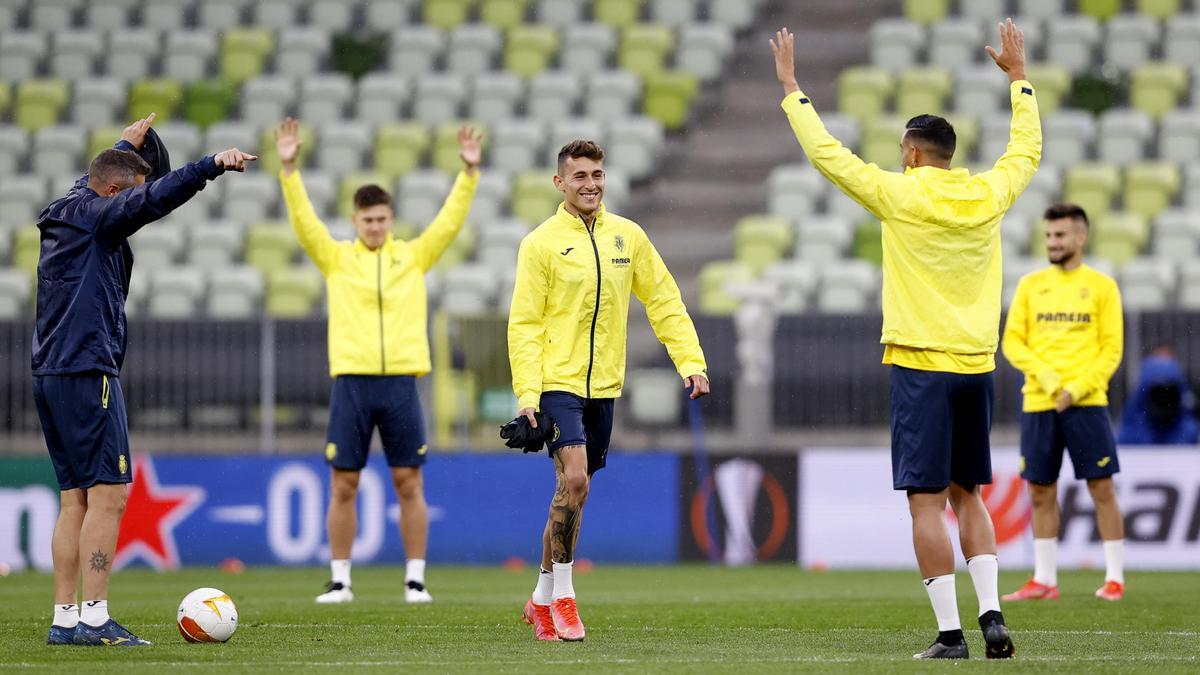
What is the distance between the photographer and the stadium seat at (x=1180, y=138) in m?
21.3

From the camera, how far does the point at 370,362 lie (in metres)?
11.0

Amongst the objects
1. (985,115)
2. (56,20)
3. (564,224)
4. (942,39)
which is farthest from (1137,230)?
(56,20)

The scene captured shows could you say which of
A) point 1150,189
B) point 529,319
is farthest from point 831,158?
point 1150,189

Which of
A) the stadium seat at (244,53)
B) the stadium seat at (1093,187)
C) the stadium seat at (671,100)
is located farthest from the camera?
the stadium seat at (244,53)

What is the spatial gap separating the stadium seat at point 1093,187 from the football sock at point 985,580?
13.7 metres

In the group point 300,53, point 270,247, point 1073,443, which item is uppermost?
point 300,53

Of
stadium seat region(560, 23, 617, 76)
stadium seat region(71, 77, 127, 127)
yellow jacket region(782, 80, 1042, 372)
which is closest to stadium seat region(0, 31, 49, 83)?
stadium seat region(71, 77, 127, 127)

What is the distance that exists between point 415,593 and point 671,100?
519 inches

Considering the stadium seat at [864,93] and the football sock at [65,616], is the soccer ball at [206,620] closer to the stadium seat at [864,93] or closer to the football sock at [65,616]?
the football sock at [65,616]

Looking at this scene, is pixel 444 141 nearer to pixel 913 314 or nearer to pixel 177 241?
pixel 177 241

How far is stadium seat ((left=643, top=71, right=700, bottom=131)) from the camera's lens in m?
23.0

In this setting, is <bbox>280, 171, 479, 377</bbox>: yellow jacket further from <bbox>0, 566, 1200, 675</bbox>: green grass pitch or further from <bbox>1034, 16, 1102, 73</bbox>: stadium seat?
<bbox>1034, 16, 1102, 73</bbox>: stadium seat

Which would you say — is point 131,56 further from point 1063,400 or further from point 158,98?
point 1063,400

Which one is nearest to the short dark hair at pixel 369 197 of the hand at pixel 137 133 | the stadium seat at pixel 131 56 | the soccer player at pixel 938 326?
the hand at pixel 137 133
